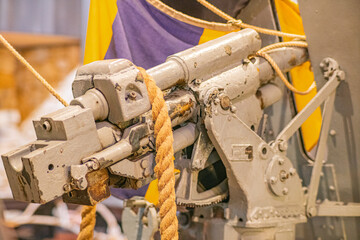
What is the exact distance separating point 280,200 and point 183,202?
0.36 m

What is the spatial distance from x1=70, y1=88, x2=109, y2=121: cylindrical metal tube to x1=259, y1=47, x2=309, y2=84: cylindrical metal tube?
2.34 feet

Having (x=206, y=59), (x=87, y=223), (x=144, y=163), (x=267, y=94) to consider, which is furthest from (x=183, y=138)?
(x=267, y=94)

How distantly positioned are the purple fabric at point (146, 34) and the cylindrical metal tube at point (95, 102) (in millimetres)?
791

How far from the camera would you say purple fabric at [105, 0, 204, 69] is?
6.19 feet

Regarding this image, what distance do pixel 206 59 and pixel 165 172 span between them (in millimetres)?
486

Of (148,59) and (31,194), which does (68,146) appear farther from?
(148,59)

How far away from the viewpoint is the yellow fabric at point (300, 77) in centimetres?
200

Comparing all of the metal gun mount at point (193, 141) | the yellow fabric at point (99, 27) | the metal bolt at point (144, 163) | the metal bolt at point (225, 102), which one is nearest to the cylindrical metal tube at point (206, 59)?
the metal gun mount at point (193, 141)

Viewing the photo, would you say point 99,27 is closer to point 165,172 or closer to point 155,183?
point 155,183

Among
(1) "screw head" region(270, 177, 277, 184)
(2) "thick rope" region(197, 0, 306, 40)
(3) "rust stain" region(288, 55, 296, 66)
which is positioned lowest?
(1) "screw head" region(270, 177, 277, 184)

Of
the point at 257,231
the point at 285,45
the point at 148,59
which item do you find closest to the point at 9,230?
the point at 148,59

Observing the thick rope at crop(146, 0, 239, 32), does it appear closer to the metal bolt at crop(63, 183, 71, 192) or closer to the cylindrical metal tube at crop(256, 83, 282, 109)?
the cylindrical metal tube at crop(256, 83, 282, 109)

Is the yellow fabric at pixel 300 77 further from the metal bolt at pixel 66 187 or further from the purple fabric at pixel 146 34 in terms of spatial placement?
the metal bolt at pixel 66 187

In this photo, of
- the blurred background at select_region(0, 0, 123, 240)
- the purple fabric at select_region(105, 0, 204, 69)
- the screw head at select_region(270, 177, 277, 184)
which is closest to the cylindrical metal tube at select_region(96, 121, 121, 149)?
the screw head at select_region(270, 177, 277, 184)
